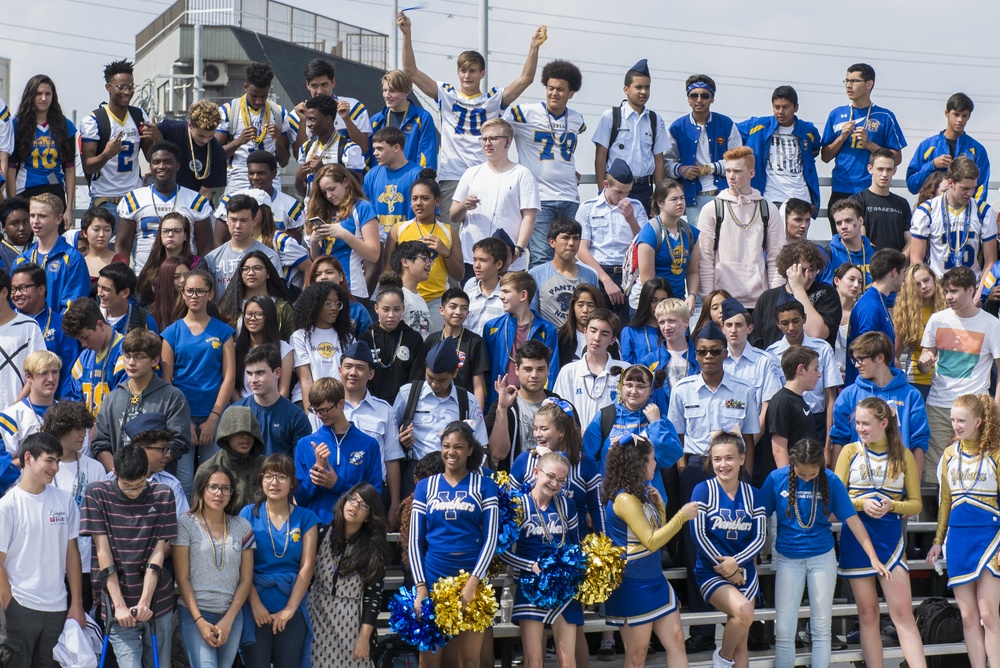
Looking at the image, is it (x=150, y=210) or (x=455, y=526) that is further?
(x=150, y=210)

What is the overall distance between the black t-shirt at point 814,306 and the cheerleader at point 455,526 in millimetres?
3190

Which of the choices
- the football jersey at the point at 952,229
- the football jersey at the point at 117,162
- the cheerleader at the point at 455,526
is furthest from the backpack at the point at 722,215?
the football jersey at the point at 117,162

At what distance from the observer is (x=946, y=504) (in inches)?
327

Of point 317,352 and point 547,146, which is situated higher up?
point 547,146

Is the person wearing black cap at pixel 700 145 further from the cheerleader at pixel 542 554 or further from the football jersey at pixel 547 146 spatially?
the cheerleader at pixel 542 554

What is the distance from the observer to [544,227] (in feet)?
36.3

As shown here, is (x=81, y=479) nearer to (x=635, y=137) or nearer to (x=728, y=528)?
(x=728, y=528)

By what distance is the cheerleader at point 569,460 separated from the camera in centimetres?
765

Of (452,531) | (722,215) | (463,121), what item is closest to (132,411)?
→ (452,531)

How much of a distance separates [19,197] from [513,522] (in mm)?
5232

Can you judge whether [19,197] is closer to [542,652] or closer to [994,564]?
[542,652]

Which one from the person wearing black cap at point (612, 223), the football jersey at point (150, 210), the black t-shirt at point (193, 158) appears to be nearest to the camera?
the football jersey at point (150, 210)

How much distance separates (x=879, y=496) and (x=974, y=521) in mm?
634

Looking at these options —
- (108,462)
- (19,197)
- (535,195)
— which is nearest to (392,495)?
(108,462)
